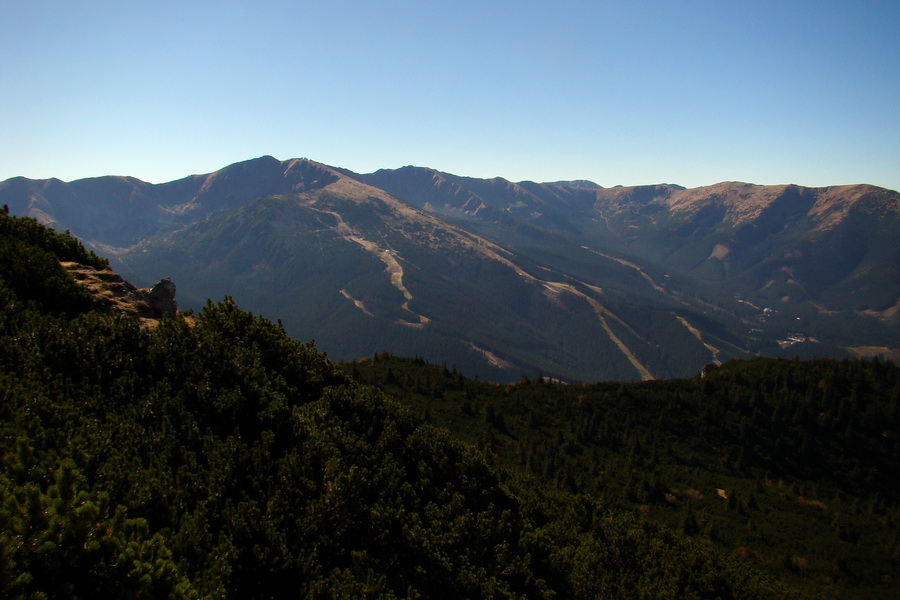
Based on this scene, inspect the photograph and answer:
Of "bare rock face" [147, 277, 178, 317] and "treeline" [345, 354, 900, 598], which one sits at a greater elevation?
"bare rock face" [147, 277, 178, 317]

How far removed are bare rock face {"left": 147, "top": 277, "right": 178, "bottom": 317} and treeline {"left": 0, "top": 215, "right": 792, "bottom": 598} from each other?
26.1 feet

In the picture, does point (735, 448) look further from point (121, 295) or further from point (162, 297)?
point (121, 295)

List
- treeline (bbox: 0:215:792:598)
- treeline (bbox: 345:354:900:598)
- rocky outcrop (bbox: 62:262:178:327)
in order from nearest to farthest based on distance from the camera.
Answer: treeline (bbox: 0:215:792:598), rocky outcrop (bbox: 62:262:178:327), treeline (bbox: 345:354:900:598)

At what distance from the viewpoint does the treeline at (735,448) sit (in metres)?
78.3

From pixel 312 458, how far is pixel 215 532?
291 inches

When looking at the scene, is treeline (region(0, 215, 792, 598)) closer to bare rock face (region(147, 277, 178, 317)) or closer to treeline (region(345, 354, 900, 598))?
bare rock face (region(147, 277, 178, 317))

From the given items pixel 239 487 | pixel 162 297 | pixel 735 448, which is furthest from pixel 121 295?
pixel 735 448

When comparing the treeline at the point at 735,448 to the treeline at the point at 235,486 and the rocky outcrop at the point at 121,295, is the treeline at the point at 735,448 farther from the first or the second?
the rocky outcrop at the point at 121,295

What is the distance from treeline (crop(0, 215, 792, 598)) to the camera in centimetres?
1533

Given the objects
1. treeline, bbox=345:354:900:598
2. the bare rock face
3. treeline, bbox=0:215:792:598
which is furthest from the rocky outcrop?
treeline, bbox=345:354:900:598

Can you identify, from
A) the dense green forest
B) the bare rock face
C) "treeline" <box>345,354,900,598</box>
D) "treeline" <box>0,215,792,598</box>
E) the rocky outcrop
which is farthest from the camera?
"treeline" <box>345,354,900,598</box>

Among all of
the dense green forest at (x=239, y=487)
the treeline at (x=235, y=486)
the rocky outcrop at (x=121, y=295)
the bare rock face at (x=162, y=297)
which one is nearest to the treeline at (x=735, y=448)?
the dense green forest at (x=239, y=487)

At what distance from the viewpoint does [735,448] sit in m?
108

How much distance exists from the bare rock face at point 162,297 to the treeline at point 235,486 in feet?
26.1
